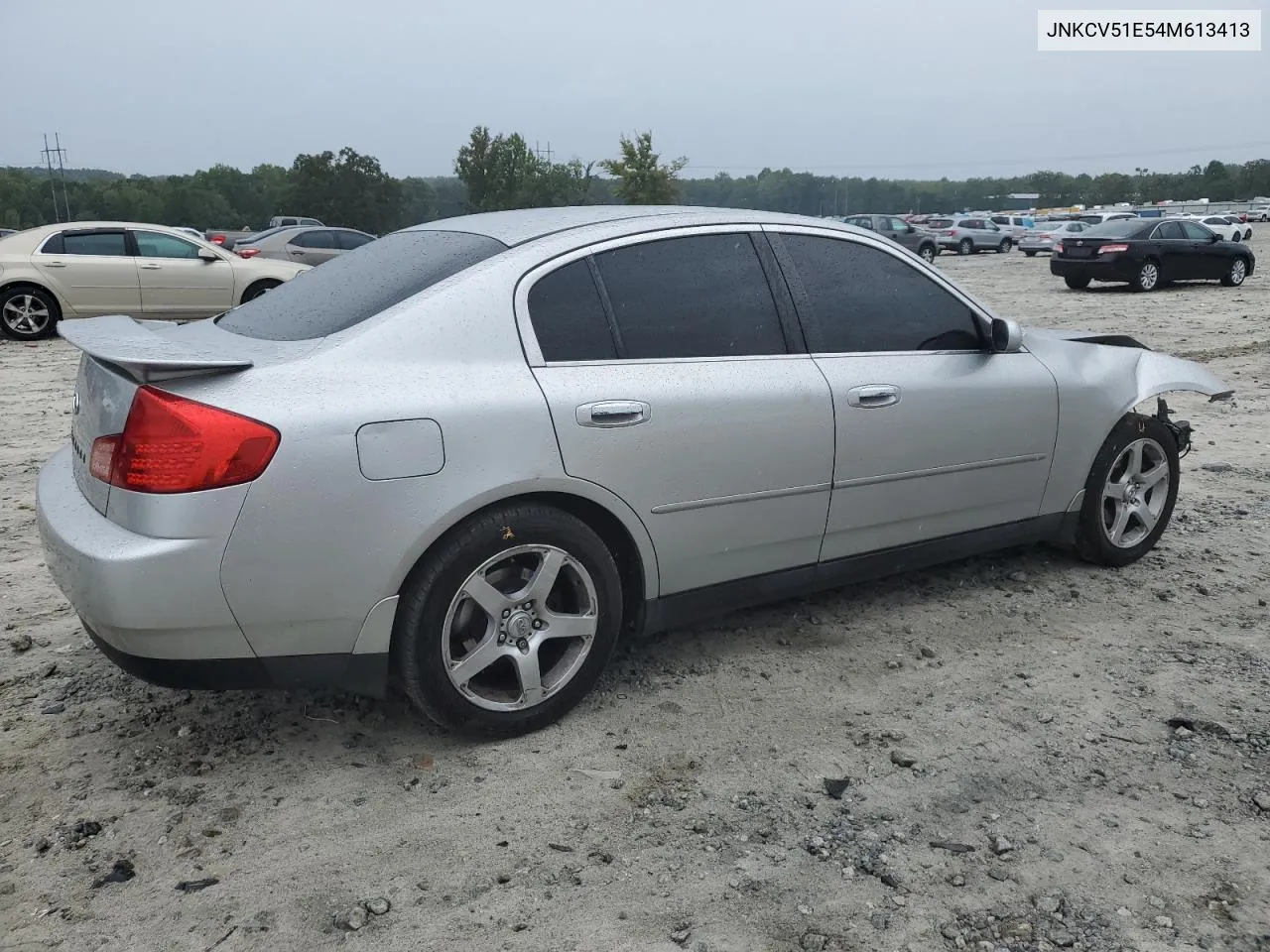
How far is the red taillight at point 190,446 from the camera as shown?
2.78 meters

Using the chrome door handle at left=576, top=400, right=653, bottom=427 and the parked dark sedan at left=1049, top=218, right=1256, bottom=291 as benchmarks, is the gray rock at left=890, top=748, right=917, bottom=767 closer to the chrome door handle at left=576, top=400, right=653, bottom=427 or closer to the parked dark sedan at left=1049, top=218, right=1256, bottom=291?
the chrome door handle at left=576, top=400, right=653, bottom=427

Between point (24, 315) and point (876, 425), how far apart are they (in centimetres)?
1290

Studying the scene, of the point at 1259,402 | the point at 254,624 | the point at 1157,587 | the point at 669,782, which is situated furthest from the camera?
the point at 1259,402

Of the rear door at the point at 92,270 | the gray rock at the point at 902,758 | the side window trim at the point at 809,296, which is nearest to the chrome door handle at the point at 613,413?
the side window trim at the point at 809,296

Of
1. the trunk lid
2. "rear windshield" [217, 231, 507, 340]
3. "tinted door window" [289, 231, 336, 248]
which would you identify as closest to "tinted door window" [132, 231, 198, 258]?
"tinted door window" [289, 231, 336, 248]

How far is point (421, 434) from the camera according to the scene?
299cm

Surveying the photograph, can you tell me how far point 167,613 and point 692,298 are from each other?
6.19 feet

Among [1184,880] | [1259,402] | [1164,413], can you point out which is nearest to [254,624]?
[1184,880]

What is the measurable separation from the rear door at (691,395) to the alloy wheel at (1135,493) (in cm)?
172

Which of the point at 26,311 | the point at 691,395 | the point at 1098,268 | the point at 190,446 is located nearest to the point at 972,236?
the point at 1098,268

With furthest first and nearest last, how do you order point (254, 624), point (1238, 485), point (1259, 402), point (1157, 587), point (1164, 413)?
point (1259, 402) → point (1238, 485) → point (1164, 413) → point (1157, 587) → point (254, 624)

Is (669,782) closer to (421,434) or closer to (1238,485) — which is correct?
(421,434)

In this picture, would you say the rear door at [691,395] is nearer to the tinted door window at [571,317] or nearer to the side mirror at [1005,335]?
the tinted door window at [571,317]

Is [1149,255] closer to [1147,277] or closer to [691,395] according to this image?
Result: [1147,277]
